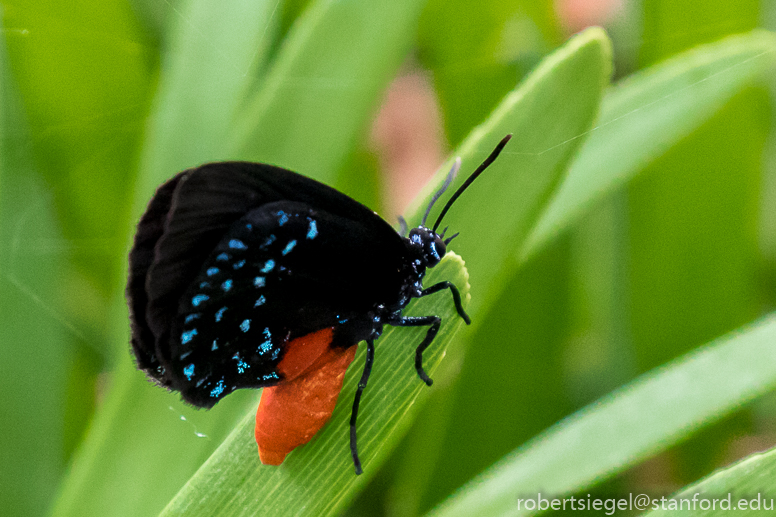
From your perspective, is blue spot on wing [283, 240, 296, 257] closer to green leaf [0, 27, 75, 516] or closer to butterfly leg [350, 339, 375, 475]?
butterfly leg [350, 339, 375, 475]

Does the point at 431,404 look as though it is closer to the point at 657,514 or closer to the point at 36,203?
the point at 657,514

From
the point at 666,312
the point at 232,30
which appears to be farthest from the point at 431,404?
the point at 232,30

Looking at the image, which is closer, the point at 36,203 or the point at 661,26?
the point at 36,203

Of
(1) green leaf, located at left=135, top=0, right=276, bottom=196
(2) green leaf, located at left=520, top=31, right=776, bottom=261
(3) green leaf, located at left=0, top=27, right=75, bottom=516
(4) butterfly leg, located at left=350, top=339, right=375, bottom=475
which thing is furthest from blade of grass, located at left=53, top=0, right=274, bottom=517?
(2) green leaf, located at left=520, top=31, right=776, bottom=261

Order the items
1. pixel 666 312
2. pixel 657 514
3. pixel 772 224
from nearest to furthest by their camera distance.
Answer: pixel 657 514
pixel 666 312
pixel 772 224

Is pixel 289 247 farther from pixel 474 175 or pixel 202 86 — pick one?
pixel 202 86

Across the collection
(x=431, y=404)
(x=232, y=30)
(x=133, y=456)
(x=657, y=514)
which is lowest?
(x=431, y=404)
